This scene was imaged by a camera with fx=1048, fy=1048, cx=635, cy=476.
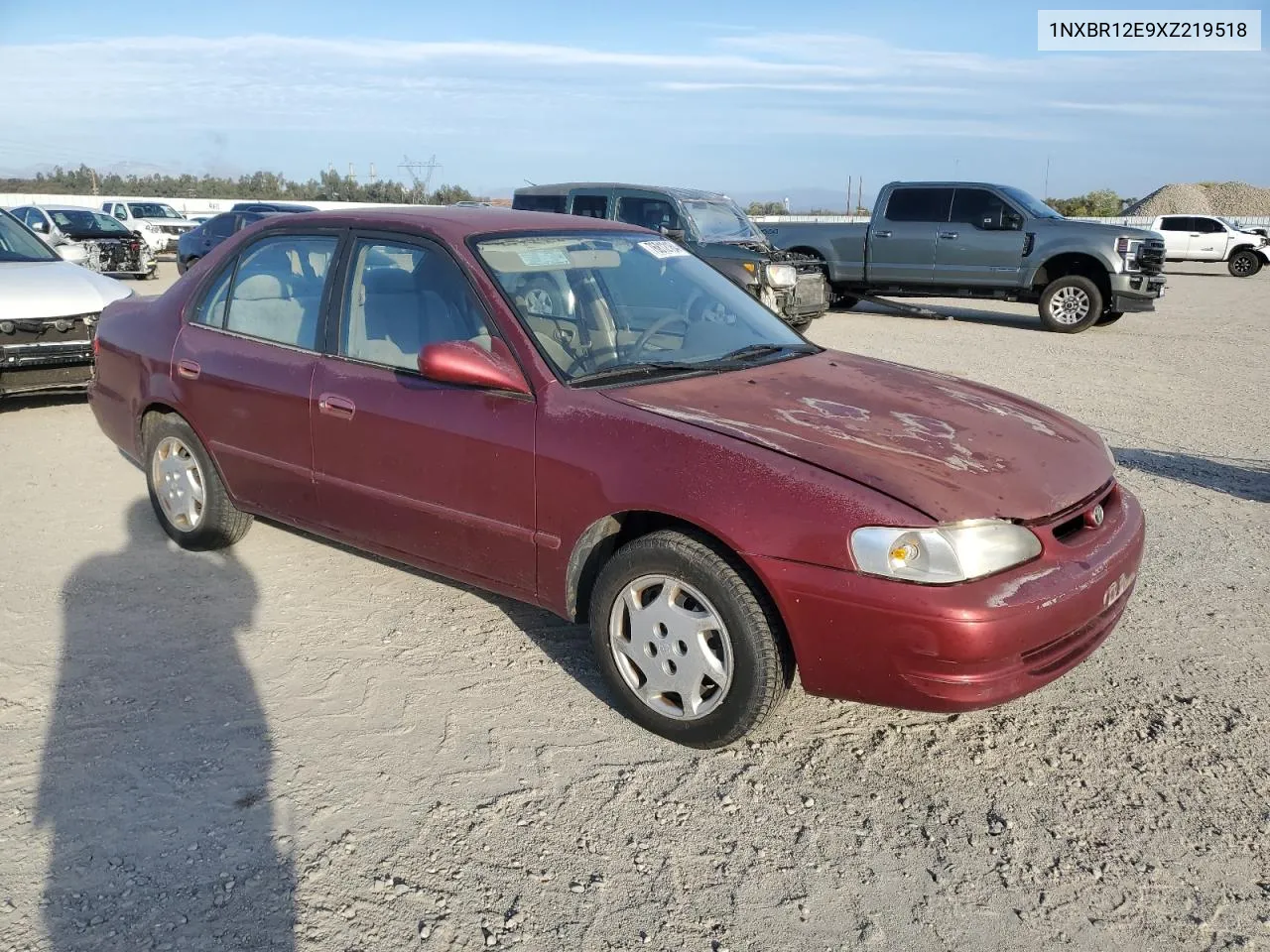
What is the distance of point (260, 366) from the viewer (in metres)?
4.35

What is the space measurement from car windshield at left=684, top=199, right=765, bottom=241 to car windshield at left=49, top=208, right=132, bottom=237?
12.8m

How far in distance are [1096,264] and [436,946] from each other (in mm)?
14535

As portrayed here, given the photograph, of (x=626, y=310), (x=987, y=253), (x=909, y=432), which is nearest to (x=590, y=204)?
(x=987, y=253)

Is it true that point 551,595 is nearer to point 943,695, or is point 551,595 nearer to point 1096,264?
point 943,695

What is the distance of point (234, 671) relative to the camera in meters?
3.77

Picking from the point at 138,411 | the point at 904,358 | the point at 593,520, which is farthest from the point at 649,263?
the point at 904,358

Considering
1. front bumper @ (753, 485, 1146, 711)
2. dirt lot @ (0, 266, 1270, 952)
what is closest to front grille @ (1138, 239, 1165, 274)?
dirt lot @ (0, 266, 1270, 952)

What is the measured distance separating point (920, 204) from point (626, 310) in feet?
43.0

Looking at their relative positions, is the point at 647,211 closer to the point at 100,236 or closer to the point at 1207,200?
the point at 100,236

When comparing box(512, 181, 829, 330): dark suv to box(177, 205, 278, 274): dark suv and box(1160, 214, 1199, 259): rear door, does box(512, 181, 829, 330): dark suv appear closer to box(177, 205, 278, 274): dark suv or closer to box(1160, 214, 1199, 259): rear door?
box(177, 205, 278, 274): dark suv

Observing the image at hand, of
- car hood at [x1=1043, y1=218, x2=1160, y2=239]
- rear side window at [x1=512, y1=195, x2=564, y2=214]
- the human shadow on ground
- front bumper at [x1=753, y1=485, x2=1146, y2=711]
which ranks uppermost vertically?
rear side window at [x1=512, y1=195, x2=564, y2=214]

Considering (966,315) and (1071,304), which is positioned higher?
(1071,304)

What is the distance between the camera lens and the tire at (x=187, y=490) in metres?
4.80

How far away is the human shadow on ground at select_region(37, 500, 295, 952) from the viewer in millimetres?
2480
